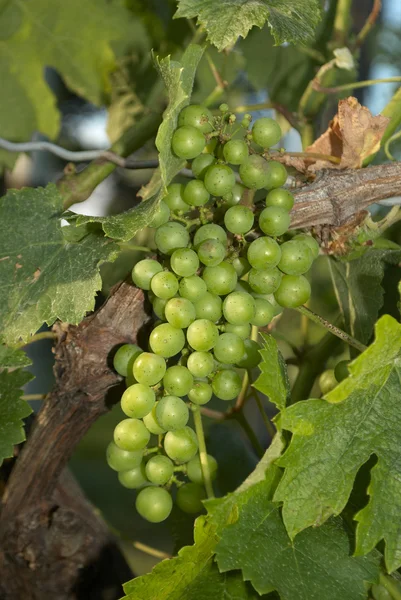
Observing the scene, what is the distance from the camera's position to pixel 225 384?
0.63 metres

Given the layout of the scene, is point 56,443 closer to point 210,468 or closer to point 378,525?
point 210,468

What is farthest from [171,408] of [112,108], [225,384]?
[112,108]

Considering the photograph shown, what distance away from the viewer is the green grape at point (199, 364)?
607 millimetres

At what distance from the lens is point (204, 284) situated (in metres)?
0.61

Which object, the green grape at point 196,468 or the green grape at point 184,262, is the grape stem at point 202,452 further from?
the green grape at point 184,262

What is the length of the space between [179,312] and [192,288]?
0.03m

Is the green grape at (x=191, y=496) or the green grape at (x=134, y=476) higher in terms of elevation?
the green grape at (x=134, y=476)

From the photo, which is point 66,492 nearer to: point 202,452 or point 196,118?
point 202,452

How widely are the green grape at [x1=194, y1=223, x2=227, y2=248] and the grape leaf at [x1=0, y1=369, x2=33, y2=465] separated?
0.27m

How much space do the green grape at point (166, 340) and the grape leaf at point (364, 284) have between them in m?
0.26

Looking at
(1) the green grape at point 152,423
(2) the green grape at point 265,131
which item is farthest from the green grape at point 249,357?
(2) the green grape at point 265,131

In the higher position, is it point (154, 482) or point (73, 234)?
point (73, 234)

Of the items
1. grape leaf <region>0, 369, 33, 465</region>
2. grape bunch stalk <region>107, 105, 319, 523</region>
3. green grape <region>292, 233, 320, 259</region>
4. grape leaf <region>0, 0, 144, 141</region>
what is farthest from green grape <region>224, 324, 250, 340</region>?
grape leaf <region>0, 0, 144, 141</region>

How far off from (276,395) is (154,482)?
17 centimetres
